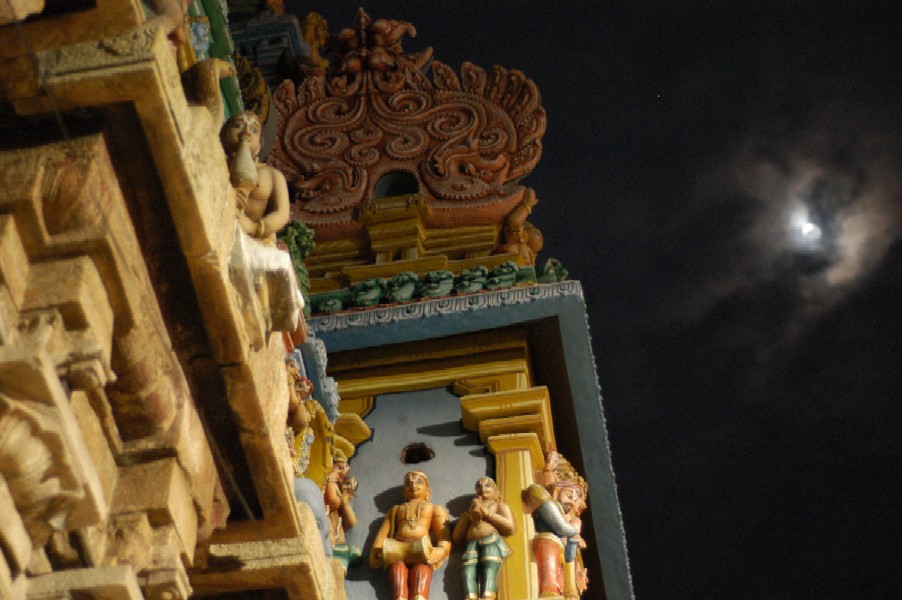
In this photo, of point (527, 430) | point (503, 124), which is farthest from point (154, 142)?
point (503, 124)

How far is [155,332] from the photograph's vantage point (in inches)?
211

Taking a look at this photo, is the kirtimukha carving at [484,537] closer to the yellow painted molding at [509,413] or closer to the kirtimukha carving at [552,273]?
the yellow painted molding at [509,413]

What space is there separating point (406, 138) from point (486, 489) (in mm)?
6064

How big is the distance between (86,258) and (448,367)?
7.52 meters

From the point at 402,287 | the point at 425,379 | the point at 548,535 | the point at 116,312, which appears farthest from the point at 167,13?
the point at 402,287

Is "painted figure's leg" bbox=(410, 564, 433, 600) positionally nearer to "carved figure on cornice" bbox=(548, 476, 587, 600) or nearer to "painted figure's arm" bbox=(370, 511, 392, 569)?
"painted figure's arm" bbox=(370, 511, 392, 569)

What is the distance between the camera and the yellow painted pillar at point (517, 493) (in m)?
9.84

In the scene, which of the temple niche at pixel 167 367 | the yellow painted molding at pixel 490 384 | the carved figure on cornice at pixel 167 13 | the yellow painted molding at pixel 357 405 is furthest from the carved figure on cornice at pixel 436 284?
the carved figure on cornice at pixel 167 13

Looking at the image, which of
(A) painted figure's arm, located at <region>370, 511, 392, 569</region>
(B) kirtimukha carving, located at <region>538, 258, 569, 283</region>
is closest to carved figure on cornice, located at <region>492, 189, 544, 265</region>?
(B) kirtimukha carving, located at <region>538, 258, 569, 283</region>

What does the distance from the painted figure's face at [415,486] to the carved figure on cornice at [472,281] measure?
8.00ft

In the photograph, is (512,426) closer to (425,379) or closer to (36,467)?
(425,379)

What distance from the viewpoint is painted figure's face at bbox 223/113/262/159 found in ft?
19.3

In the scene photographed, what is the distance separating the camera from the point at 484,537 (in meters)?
10.0

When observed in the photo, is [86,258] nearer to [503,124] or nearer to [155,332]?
[155,332]
